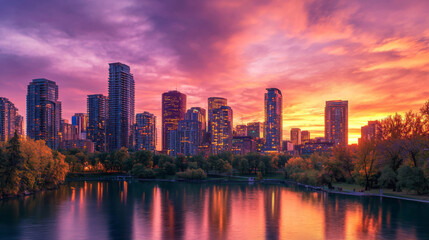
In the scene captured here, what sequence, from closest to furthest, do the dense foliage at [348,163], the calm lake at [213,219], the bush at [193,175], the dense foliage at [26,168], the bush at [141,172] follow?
the calm lake at [213,219] → the dense foliage at [26,168] → the dense foliage at [348,163] → the bush at [193,175] → the bush at [141,172]

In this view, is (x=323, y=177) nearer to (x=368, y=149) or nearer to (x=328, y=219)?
(x=368, y=149)

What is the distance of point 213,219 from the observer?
138 feet

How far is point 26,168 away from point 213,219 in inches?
1737

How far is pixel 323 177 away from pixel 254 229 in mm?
Result: 52578

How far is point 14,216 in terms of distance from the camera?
43219mm

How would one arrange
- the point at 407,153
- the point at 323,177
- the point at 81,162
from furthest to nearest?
the point at 81,162 → the point at 323,177 → the point at 407,153

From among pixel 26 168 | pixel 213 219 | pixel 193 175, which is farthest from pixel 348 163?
pixel 26 168

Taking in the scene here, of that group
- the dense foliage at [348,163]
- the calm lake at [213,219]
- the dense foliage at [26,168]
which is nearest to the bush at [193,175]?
the dense foliage at [348,163]

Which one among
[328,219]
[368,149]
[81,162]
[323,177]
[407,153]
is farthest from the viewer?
[81,162]

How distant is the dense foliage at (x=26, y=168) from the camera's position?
2298 inches

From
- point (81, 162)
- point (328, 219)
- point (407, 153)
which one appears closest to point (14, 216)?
point (328, 219)

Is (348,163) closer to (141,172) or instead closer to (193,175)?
(193,175)

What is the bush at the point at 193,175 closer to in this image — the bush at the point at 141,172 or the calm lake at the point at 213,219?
the bush at the point at 141,172

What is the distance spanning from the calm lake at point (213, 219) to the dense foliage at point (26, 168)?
430 cm
